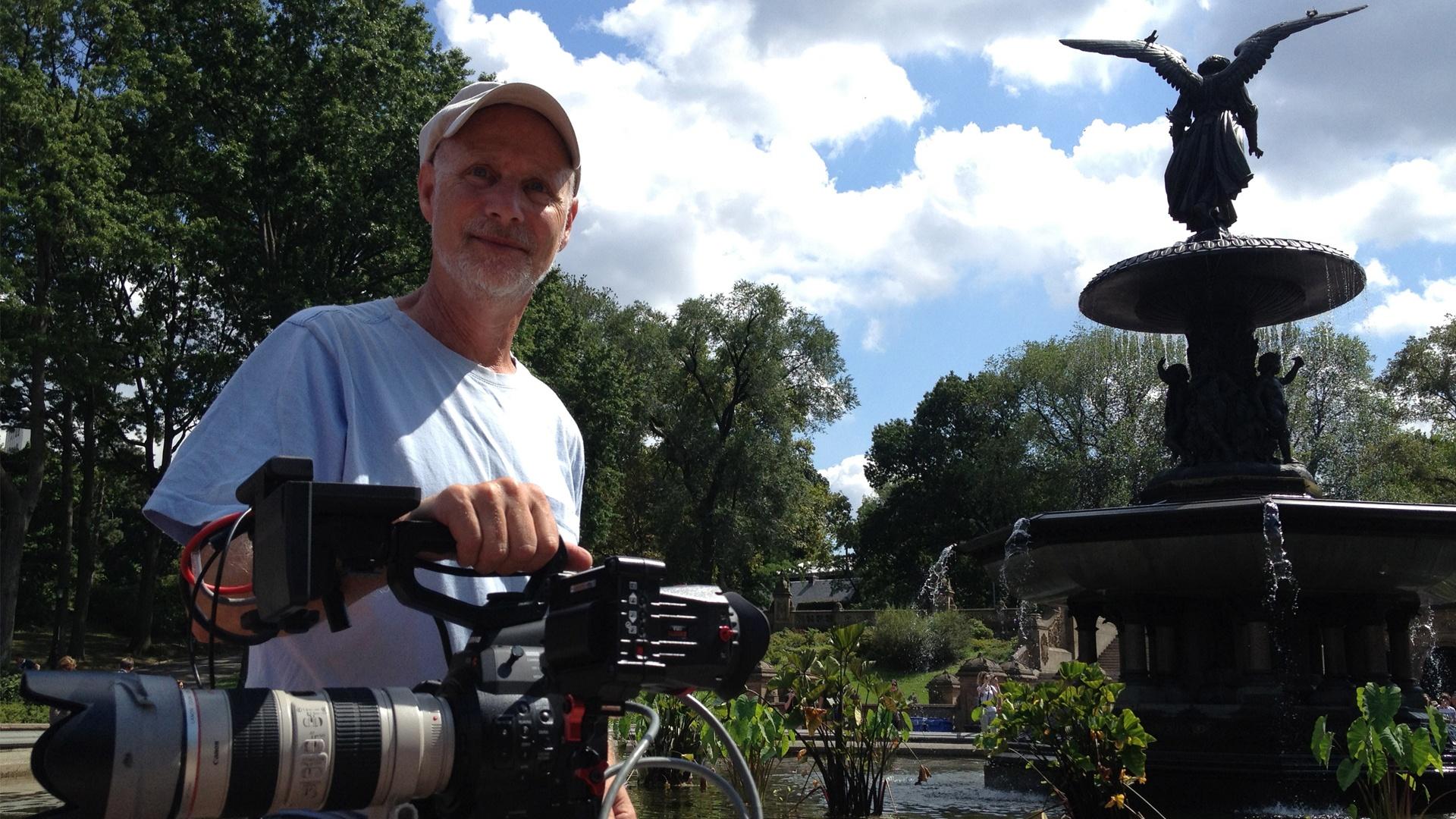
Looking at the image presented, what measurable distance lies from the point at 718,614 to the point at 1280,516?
383 inches

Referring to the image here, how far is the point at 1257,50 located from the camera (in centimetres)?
1395

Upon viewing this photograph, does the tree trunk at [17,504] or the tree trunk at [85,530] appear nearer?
the tree trunk at [17,504]

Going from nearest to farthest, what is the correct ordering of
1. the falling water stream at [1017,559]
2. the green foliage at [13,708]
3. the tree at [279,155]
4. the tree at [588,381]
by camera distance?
the falling water stream at [1017,559] < the green foliage at [13,708] < the tree at [279,155] < the tree at [588,381]

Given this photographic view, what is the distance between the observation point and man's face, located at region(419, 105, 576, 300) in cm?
225

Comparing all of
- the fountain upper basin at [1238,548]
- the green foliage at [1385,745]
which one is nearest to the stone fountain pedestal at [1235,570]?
the fountain upper basin at [1238,548]

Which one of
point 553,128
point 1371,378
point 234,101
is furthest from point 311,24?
point 1371,378

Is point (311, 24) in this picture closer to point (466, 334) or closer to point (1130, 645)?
point (1130, 645)

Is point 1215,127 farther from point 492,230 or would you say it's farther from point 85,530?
point 85,530

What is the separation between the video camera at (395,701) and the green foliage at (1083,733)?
6.05 metres

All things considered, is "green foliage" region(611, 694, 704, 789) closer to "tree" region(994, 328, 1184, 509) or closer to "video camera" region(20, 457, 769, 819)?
"video camera" region(20, 457, 769, 819)

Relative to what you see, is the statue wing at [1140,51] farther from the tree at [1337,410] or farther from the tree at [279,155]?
the tree at [1337,410]

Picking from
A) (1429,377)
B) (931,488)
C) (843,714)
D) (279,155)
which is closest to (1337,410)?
(1429,377)

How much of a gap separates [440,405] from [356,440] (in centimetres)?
19

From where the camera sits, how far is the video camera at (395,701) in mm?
1233
